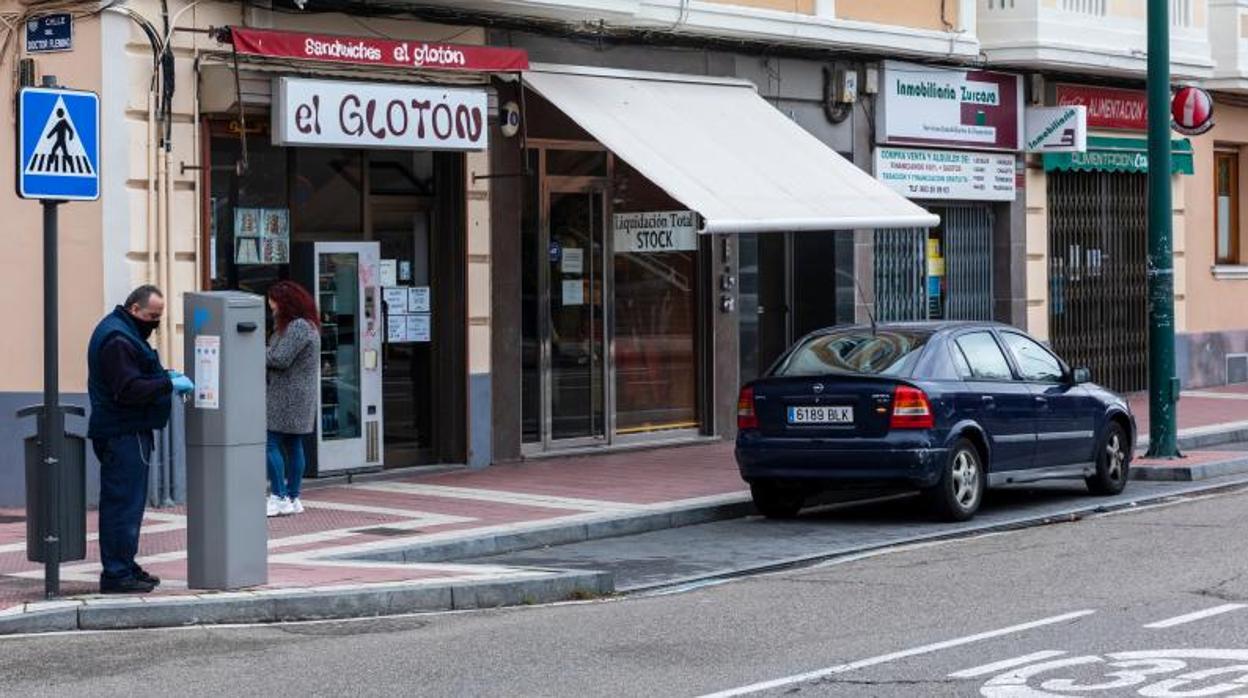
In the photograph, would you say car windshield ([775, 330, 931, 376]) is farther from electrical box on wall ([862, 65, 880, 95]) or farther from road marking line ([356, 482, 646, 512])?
electrical box on wall ([862, 65, 880, 95])

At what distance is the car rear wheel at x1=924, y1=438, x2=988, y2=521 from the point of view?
15211mm

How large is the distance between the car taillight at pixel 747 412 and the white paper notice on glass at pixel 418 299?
4.05 meters

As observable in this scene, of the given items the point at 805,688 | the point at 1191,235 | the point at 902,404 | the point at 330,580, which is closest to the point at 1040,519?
the point at 902,404

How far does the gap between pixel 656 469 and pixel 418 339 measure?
246 cm

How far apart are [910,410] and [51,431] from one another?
6251 mm

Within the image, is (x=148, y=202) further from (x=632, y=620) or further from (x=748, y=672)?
(x=748, y=672)

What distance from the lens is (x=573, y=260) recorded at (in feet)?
67.2

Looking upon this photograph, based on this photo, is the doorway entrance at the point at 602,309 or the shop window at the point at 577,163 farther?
the shop window at the point at 577,163

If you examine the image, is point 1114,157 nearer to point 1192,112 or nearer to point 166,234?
point 1192,112

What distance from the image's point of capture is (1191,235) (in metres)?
29.0

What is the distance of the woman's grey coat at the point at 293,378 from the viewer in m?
15.2

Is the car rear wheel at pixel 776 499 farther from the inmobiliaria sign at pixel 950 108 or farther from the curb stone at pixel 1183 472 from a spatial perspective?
the inmobiliaria sign at pixel 950 108

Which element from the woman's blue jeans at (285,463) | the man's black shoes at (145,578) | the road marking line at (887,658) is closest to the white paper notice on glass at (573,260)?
the woman's blue jeans at (285,463)

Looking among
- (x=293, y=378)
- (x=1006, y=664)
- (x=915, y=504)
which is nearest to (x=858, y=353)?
(x=915, y=504)
